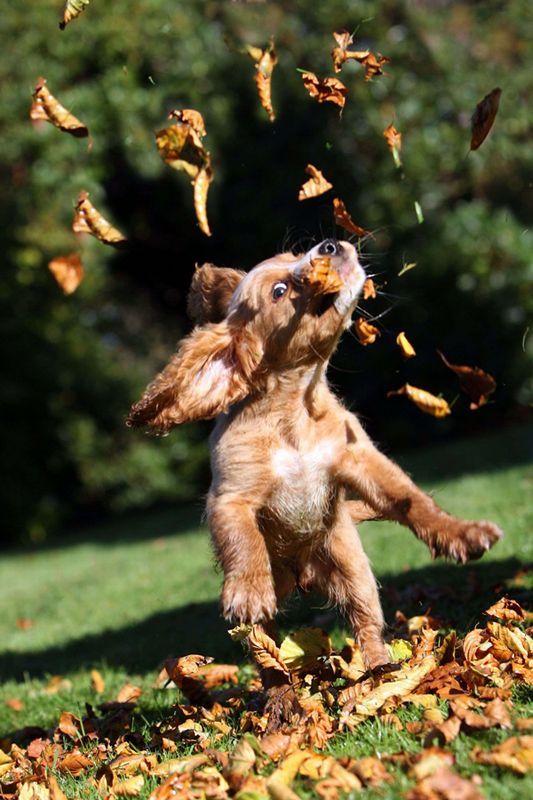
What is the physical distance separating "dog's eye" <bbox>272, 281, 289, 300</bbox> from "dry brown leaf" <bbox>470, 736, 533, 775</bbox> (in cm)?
196

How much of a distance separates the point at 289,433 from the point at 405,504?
0.53 m

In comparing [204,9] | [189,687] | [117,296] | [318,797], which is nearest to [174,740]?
[189,687]

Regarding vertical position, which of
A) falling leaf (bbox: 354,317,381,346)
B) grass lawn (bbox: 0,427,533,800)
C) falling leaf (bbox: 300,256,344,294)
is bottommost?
grass lawn (bbox: 0,427,533,800)

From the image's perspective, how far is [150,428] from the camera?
397cm

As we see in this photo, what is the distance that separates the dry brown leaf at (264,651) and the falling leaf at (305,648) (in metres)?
0.18

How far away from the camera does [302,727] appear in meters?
3.39

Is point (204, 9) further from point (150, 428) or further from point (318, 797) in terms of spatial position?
point (318, 797)

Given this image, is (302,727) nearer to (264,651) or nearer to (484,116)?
(264,651)

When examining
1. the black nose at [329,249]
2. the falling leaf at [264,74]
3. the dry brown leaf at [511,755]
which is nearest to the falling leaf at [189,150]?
the falling leaf at [264,74]

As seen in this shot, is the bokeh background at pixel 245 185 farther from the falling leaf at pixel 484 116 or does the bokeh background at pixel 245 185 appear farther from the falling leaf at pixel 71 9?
the falling leaf at pixel 71 9

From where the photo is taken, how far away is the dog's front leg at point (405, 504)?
362cm

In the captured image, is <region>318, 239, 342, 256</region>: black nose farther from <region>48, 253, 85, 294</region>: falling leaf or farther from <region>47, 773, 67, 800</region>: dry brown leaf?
<region>47, 773, 67, 800</region>: dry brown leaf

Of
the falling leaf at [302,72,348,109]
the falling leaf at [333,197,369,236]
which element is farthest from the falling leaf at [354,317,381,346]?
the falling leaf at [302,72,348,109]

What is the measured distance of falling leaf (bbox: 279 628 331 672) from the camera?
13.2 feet
